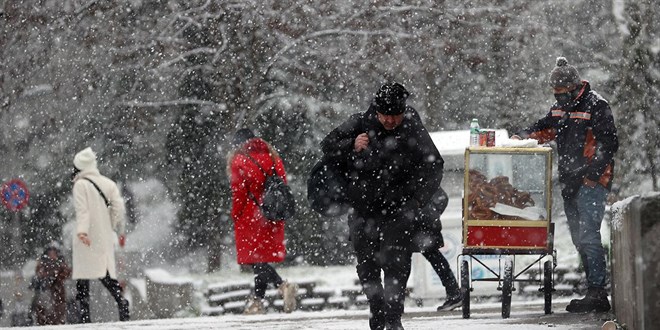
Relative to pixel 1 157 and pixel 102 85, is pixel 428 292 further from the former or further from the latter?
pixel 1 157

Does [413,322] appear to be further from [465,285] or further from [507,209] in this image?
[507,209]

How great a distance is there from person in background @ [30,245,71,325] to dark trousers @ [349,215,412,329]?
10046mm

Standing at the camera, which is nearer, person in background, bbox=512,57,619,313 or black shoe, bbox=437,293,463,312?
person in background, bbox=512,57,619,313

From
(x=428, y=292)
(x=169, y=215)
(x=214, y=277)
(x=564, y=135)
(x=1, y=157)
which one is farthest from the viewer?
(x=169, y=215)

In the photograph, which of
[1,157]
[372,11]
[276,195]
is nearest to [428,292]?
[276,195]

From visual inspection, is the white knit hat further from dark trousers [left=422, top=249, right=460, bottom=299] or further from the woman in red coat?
dark trousers [left=422, top=249, right=460, bottom=299]

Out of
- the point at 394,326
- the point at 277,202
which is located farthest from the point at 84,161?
the point at 394,326

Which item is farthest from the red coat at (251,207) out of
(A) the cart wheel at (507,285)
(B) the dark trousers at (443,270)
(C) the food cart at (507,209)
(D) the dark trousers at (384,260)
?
(D) the dark trousers at (384,260)

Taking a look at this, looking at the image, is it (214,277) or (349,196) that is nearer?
(349,196)

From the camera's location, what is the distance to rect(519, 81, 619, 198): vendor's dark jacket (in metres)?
12.1

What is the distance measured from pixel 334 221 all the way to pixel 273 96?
94.9 inches

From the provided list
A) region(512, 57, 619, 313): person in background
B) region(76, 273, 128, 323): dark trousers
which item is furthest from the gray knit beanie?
region(76, 273, 128, 323): dark trousers

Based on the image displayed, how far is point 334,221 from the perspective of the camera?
28.2 meters

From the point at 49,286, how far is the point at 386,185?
10.7 m
